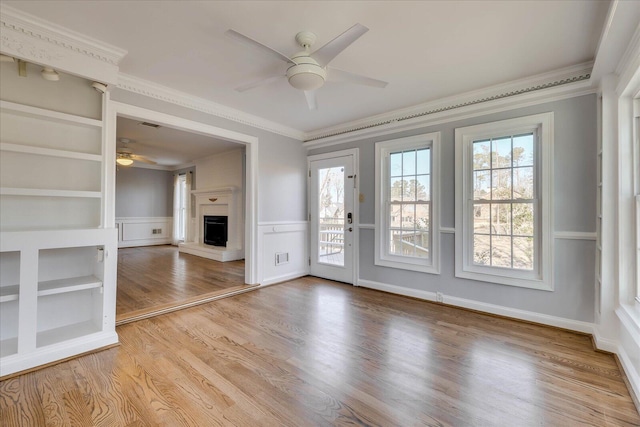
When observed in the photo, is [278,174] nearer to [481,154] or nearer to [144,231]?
[481,154]

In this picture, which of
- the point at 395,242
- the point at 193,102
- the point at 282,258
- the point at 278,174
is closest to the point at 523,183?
the point at 395,242

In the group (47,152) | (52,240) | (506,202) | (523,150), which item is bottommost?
(52,240)

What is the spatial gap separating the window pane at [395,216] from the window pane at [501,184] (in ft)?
3.76

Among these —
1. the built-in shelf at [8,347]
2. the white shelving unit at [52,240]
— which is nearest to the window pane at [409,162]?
the white shelving unit at [52,240]

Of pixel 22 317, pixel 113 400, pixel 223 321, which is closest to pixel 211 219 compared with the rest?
pixel 223 321

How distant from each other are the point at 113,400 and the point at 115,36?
8.51ft

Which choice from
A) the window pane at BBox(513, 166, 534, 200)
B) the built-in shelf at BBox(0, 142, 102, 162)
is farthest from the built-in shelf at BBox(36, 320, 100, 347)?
the window pane at BBox(513, 166, 534, 200)

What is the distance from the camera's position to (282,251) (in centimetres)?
454

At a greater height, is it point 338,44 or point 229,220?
point 338,44

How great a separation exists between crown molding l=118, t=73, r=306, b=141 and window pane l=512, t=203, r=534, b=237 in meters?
3.33

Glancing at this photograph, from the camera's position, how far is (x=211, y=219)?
7.17m

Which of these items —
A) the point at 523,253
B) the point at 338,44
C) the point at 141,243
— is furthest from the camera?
the point at 141,243

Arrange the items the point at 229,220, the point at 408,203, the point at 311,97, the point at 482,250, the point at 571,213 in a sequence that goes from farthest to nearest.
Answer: the point at 229,220 < the point at 408,203 < the point at 482,250 < the point at 571,213 < the point at 311,97

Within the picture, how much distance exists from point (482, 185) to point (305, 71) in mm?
2393
